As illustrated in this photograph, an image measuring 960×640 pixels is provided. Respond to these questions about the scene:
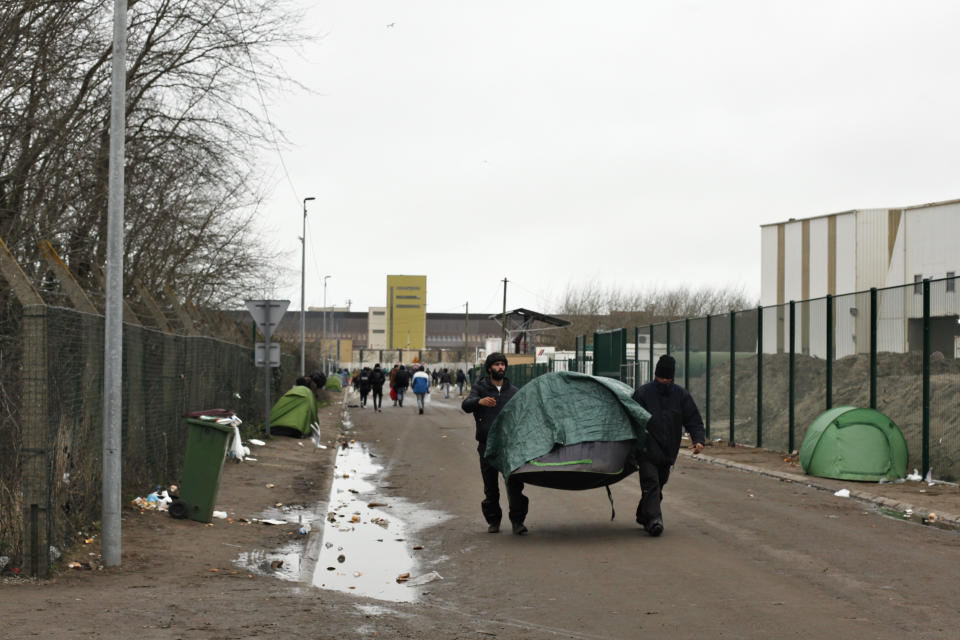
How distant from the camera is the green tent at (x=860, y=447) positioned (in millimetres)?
16031

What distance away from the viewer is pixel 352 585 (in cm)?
882

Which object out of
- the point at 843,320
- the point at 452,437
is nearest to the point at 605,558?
the point at 843,320

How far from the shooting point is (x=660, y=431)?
11.0 m

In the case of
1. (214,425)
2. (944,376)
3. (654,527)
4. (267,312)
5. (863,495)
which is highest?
(267,312)

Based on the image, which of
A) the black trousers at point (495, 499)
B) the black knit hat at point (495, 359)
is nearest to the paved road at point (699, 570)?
the black trousers at point (495, 499)

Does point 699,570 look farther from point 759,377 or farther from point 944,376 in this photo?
point 759,377

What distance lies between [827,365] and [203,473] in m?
12.0

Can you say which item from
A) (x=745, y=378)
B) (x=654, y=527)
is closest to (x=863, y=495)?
(x=654, y=527)

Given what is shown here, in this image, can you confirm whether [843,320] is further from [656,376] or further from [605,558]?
[605,558]

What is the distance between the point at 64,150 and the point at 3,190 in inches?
41.5

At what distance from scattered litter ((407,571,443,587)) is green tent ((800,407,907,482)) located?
29.7 ft

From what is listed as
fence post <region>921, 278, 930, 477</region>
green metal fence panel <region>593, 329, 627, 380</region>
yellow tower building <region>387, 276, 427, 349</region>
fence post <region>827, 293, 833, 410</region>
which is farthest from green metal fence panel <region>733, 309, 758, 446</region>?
yellow tower building <region>387, 276, 427, 349</region>

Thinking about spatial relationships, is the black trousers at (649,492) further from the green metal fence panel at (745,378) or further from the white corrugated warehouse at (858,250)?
the white corrugated warehouse at (858,250)

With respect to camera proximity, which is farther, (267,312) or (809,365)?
(267,312)
